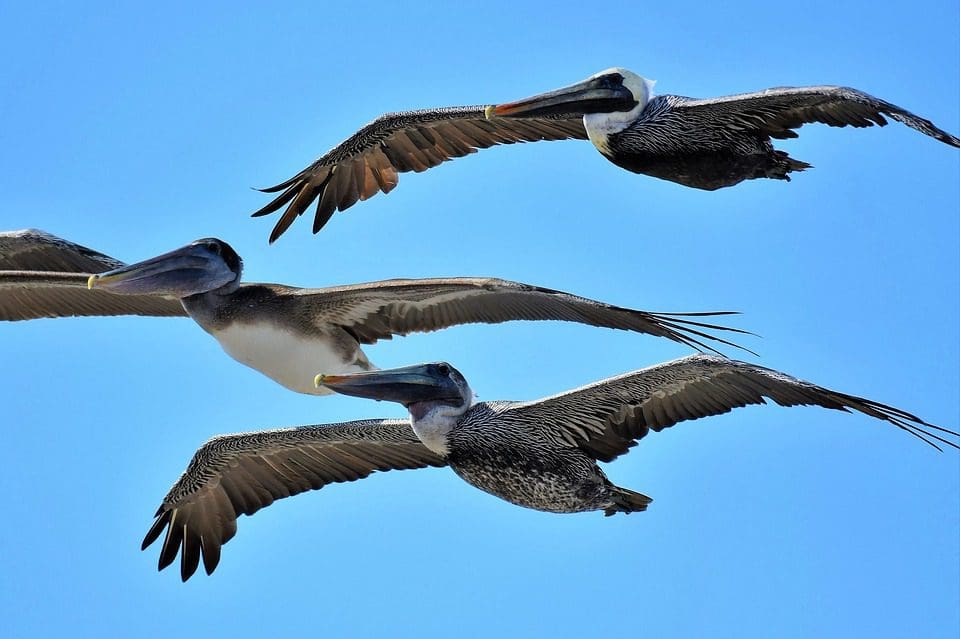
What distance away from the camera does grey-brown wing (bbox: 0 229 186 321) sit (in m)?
14.1

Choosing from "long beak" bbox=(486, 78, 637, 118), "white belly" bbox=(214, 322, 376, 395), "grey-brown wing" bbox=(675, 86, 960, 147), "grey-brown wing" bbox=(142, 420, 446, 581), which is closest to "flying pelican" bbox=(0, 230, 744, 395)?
"white belly" bbox=(214, 322, 376, 395)

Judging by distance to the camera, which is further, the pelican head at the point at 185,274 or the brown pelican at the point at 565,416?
the pelican head at the point at 185,274

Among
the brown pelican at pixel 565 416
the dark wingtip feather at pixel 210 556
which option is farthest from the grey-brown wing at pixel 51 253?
the brown pelican at pixel 565 416

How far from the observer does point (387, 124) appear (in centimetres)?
1421

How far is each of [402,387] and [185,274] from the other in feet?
7.85

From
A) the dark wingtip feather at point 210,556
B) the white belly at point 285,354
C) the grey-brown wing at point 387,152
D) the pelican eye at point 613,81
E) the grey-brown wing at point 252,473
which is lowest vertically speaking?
the dark wingtip feather at point 210,556

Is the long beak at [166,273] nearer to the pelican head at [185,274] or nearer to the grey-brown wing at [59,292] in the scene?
the pelican head at [185,274]

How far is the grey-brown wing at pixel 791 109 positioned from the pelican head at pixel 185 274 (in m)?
3.42

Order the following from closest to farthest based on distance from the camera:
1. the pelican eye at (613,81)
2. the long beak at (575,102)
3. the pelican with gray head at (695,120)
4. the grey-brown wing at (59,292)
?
the pelican with gray head at (695,120) → the long beak at (575,102) → the pelican eye at (613,81) → the grey-brown wing at (59,292)

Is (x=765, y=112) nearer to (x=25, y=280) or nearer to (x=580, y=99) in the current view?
(x=580, y=99)

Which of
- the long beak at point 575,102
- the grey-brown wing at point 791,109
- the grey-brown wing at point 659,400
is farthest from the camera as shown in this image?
the long beak at point 575,102

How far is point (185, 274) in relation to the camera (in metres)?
13.1

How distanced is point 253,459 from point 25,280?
209 centimetres

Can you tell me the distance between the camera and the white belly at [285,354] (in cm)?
1273
